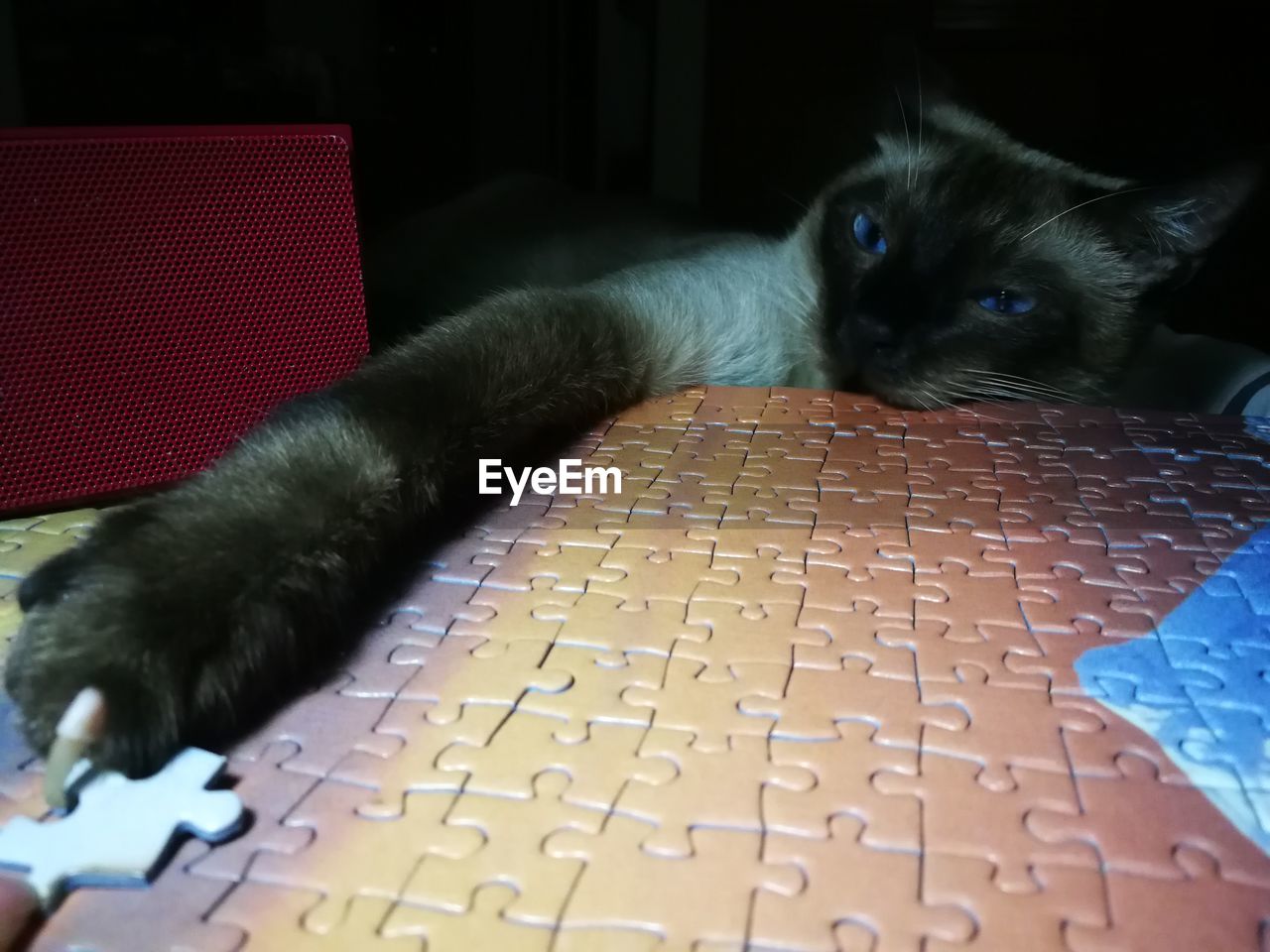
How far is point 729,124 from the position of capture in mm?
2410

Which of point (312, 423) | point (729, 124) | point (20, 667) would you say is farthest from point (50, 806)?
point (729, 124)

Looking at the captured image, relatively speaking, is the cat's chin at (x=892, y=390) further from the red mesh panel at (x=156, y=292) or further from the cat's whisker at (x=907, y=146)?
the red mesh panel at (x=156, y=292)

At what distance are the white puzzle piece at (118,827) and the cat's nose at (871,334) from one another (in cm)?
105

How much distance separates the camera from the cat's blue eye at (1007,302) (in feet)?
4.58

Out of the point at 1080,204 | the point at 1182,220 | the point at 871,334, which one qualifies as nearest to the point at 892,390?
the point at 871,334

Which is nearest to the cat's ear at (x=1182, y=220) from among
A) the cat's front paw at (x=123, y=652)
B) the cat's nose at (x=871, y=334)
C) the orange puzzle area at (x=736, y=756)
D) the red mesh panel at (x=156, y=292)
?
the cat's nose at (x=871, y=334)

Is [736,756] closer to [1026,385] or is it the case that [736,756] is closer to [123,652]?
[123,652]

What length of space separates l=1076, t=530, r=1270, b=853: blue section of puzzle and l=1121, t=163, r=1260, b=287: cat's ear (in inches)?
28.9

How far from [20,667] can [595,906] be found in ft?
1.36

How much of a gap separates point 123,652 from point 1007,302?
1.25 meters

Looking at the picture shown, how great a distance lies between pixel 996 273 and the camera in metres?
1.38

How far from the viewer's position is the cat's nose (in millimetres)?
1358

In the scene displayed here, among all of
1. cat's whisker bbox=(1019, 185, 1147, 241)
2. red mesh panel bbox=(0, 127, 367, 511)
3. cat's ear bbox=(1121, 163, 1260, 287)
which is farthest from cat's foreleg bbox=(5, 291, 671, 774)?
→ cat's ear bbox=(1121, 163, 1260, 287)

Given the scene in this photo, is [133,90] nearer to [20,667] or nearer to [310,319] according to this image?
[310,319]
